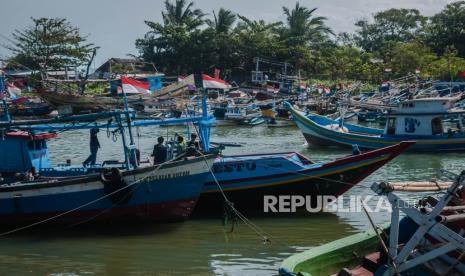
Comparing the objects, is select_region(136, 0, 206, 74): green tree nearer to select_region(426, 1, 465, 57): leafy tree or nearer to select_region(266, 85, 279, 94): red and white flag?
select_region(266, 85, 279, 94): red and white flag

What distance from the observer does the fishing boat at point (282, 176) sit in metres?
16.0

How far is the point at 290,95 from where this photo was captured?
179ft

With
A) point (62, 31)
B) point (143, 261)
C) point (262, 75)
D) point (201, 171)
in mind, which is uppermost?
point (62, 31)

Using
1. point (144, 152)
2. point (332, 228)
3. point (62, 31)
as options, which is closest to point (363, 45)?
point (62, 31)

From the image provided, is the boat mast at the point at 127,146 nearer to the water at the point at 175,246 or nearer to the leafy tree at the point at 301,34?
the water at the point at 175,246

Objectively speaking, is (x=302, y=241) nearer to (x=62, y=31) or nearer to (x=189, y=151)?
(x=189, y=151)

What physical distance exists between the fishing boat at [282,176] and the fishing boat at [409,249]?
6.61m

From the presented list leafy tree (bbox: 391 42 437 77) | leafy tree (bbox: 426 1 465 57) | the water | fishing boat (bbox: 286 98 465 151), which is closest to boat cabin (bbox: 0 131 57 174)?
the water

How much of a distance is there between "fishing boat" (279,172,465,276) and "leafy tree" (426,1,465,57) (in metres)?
57.9

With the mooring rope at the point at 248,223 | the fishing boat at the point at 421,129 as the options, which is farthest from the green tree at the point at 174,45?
the mooring rope at the point at 248,223

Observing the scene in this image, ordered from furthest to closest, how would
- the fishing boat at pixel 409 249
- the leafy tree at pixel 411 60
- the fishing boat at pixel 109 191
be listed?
1. the leafy tree at pixel 411 60
2. the fishing boat at pixel 109 191
3. the fishing boat at pixel 409 249

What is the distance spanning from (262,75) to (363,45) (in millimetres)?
28569

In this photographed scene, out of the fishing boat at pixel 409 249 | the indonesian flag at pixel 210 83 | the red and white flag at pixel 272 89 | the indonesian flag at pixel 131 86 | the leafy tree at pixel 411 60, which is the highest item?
the leafy tree at pixel 411 60

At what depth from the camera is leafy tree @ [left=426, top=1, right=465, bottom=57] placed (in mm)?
62781
